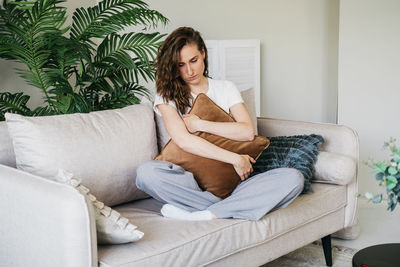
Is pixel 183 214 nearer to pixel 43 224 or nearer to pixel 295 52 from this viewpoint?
pixel 43 224

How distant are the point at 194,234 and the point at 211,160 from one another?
0.45 metres

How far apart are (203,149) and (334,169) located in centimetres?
70

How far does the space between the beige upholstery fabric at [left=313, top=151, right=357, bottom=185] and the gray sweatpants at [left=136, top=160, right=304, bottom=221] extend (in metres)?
0.51

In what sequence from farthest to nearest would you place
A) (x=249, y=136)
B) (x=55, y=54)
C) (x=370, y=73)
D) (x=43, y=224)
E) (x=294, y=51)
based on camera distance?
(x=294, y=51) → (x=370, y=73) → (x=55, y=54) → (x=249, y=136) → (x=43, y=224)

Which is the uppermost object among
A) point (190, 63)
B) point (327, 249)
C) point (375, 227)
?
point (190, 63)

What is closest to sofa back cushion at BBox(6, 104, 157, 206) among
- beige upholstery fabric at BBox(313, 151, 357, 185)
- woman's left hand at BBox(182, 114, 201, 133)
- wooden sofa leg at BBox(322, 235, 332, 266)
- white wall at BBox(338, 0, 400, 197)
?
woman's left hand at BBox(182, 114, 201, 133)

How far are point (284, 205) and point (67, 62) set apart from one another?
1.27 metres

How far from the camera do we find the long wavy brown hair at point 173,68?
224 centimetres

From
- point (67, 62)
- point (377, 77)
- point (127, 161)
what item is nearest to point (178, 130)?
point (127, 161)

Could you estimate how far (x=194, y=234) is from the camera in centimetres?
173

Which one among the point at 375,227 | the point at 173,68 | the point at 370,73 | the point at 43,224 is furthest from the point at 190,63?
the point at 370,73

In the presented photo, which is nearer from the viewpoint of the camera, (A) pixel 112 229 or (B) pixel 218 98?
(A) pixel 112 229

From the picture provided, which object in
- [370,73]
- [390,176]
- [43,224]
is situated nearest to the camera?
[390,176]

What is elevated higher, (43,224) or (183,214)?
(43,224)
